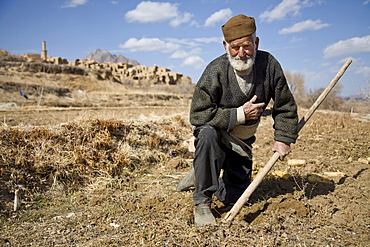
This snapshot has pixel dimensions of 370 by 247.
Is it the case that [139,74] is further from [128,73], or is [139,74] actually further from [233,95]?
[233,95]

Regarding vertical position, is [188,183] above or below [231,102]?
below

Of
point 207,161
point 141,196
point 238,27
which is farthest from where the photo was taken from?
point 141,196

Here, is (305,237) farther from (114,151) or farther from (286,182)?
(114,151)

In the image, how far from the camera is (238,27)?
2.27 m

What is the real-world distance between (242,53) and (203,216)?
1.35 meters

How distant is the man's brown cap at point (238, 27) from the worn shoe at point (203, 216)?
4.54ft

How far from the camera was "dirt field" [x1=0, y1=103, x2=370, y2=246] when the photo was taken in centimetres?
215

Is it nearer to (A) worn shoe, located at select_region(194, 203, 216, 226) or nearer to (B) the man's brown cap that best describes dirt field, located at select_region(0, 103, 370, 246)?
(A) worn shoe, located at select_region(194, 203, 216, 226)

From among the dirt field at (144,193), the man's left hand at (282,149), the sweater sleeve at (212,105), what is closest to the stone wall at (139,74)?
the dirt field at (144,193)

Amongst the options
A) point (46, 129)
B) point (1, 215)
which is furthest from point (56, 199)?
point (46, 129)

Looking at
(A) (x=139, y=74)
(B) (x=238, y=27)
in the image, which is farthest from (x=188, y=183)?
(A) (x=139, y=74)

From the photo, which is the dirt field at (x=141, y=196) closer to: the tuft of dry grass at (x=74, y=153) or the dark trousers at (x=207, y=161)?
the tuft of dry grass at (x=74, y=153)

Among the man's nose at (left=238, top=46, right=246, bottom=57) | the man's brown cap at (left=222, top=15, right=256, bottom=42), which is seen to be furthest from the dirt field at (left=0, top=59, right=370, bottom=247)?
the man's brown cap at (left=222, top=15, right=256, bottom=42)

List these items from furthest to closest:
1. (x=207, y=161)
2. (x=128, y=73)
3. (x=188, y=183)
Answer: (x=128, y=73) → (x=188, y=183) → (x=207, y=161)
